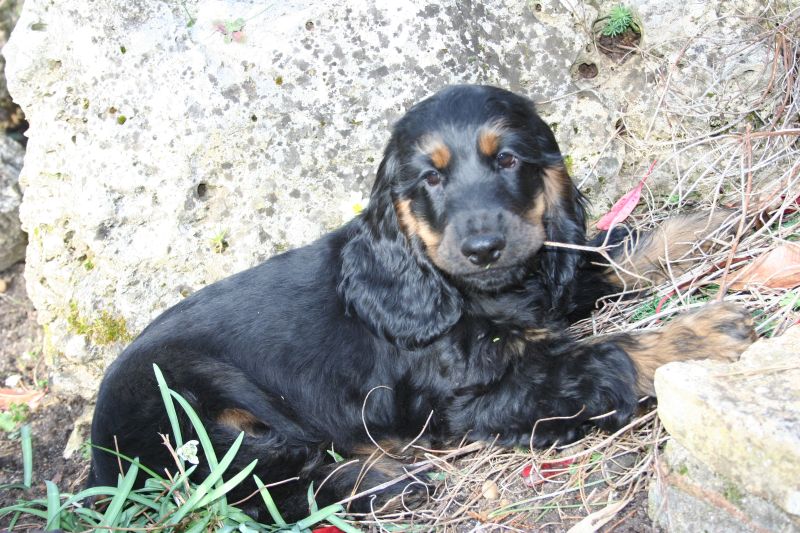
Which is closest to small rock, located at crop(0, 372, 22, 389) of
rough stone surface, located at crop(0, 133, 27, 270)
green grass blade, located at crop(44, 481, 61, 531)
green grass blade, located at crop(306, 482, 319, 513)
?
rough stone surface, located at crop(0, 133, 27, 270)

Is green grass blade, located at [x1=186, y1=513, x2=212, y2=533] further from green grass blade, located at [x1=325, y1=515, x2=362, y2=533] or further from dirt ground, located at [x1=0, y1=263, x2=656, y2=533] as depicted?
dirt ground, located at [x1=0, y1=263, x2=656, y2=533]

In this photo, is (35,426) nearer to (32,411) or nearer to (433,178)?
(32,411)

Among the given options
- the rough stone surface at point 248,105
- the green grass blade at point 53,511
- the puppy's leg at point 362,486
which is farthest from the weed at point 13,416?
the puppy's leg at point 362,486

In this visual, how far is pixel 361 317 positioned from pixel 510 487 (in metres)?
0.98

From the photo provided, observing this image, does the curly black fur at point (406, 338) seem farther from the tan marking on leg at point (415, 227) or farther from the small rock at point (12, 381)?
the small rock at point (12, 381)

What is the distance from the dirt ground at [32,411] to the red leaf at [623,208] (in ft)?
10.5

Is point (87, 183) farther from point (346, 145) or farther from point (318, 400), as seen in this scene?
point (318, 400)

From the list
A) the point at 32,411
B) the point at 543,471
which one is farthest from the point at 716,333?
the point at 32,411

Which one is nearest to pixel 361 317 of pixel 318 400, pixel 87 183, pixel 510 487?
pixel 318 400

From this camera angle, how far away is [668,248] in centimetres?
376

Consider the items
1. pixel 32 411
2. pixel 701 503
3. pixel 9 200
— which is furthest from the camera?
pixel 9 200

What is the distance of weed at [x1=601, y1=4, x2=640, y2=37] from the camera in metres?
4.45

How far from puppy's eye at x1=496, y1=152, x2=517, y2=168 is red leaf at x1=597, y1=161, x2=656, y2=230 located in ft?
3.78

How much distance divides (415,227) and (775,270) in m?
1.55
